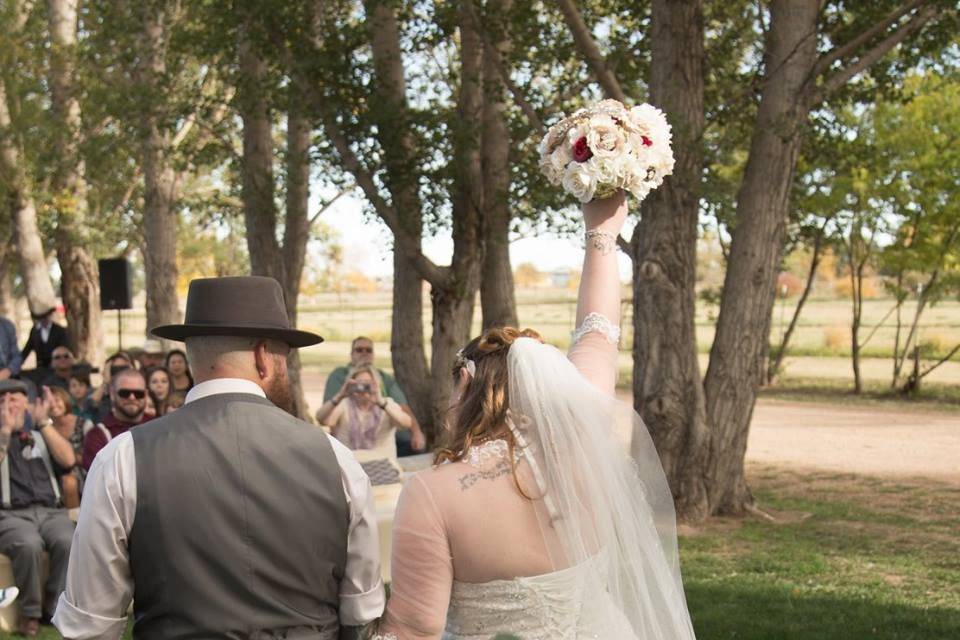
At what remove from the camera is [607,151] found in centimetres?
358

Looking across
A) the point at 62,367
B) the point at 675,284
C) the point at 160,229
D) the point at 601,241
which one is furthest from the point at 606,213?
the point at 160,229

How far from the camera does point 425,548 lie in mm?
2896

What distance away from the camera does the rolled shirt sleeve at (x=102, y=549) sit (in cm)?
301

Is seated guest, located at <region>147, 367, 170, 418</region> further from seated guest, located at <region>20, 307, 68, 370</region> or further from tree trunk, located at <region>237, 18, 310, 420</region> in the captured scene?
seated guest, located at <region>20, 307, 68, 370</region>

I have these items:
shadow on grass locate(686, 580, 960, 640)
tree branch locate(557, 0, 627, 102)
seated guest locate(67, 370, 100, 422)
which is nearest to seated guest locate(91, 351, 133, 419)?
seated guest locate(67, 370, 100, 422)

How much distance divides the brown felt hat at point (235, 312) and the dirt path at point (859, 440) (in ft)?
43.8

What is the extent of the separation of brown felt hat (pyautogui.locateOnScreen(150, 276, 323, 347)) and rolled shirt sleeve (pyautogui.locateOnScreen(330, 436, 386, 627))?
0.36 metres

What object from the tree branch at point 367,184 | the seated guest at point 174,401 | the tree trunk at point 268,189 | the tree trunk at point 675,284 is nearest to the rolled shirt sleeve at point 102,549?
the seated guest at point 174,401

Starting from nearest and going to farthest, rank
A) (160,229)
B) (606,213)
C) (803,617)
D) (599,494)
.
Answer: (599,494), (606,213), (803,617), (160,229)

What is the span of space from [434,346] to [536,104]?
11.7 ft

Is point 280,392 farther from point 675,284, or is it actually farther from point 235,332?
point 675,284

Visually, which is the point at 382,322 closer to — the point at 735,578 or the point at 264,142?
the point at 264,142

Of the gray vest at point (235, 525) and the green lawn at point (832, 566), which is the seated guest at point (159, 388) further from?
the gray vest at point (235, 525)

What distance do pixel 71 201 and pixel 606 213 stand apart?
72.9 feet
